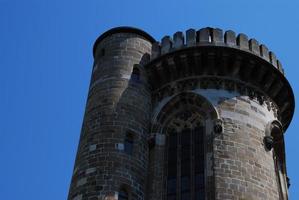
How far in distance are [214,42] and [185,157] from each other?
4.78 meters

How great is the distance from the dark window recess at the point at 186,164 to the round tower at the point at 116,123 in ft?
3.02

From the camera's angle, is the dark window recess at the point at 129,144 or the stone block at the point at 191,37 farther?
the stone block at the point at 191,37

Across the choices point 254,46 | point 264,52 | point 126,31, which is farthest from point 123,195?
point 264,52

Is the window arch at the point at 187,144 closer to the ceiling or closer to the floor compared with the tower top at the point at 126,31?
closer to the floor

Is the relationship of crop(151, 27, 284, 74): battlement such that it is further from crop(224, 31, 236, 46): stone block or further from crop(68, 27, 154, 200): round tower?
crop(68, 27, 154, 200): round tower

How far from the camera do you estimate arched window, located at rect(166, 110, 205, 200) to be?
19.2 m

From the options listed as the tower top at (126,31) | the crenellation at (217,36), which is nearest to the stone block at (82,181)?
the tower top at (126,31)

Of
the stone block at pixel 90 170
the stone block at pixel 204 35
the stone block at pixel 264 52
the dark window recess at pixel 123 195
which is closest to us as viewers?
the dark window recess at pixel 123 195

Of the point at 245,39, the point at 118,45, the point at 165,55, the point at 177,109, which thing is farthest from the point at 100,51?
the point at 245,39

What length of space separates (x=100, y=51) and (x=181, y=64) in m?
3.49

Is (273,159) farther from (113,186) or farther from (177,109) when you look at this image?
(113,186)

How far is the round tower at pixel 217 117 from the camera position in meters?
19.1

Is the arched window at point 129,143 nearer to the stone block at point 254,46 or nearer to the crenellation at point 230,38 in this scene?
the crenellation at point 230,38

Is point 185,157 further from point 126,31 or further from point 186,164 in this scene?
point 126,31
